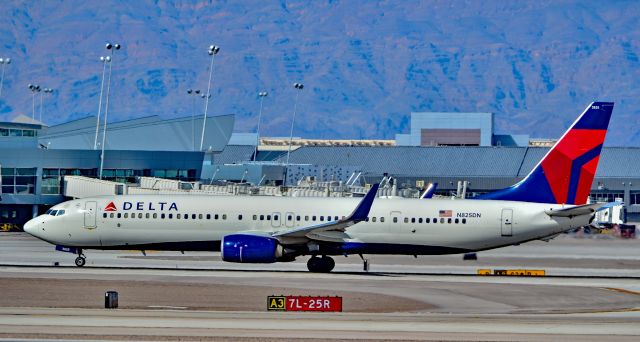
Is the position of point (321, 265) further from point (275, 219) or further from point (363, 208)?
point (363, 208)

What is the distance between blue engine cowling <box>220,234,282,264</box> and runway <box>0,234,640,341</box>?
765 millimetres

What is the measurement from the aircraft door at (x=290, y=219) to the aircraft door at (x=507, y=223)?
33.4ft

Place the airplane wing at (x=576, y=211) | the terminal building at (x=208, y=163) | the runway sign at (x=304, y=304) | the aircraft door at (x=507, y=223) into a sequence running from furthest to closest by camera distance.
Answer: the terminal building at (x=208, y=163), the aircraft door at (x=507, y=223), the airplane wing at (x=576, y=211), the runway sign at (x=304, y=304)

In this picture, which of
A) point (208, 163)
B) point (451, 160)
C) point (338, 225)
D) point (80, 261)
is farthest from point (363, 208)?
point (451, 160)

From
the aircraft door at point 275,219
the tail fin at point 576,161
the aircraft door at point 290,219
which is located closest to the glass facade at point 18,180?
the aircraft door at point 275,219

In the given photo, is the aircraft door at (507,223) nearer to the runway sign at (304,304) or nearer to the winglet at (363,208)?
the winglet at (363,208)

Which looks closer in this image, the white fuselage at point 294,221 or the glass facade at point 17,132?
the white fuselage at point 294,221

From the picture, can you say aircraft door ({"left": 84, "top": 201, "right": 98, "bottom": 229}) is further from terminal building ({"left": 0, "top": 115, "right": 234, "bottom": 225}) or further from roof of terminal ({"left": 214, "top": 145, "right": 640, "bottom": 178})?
roof of terminal ({"left": 214, "top": 145, "right": 640, "bottom": 178})

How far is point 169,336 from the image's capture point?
3912 centimetres

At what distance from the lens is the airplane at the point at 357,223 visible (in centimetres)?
6550

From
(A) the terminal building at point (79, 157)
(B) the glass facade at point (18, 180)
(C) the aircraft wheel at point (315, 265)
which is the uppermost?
(A) the terminal building at point (79, 157)

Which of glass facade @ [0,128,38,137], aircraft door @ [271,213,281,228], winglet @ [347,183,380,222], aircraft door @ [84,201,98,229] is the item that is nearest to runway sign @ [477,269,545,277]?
winglet @ [347,183,380,222]

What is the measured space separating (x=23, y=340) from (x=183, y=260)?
116ft

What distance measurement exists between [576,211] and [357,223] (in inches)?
412
